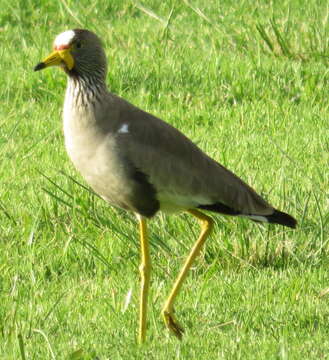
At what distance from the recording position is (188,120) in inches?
308

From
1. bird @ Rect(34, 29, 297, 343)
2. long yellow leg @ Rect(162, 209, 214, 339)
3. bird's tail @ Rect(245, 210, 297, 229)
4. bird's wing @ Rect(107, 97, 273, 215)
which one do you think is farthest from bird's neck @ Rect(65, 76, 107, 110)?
bird's tail @ Rect(245, 210, 297, 229)

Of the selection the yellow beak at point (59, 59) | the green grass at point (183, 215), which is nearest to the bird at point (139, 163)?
the yellow beak at point (59, 59)

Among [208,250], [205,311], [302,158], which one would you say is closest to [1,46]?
[302,158]

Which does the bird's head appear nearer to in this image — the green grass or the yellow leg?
the green grass

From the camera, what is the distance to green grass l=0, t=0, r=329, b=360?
500 cm

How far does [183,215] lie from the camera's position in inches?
238

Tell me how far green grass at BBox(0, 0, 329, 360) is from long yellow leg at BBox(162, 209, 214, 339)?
7 cm

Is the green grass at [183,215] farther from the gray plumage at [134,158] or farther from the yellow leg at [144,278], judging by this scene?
the gray plumage at [134,158]

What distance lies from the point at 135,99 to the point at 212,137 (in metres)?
→ 0.90

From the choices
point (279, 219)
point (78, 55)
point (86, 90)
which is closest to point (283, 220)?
point (279, 219)

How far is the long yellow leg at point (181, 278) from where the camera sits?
5.03 meters

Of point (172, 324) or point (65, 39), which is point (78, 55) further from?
point (172, 324)

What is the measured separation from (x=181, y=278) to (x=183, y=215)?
2.91ft

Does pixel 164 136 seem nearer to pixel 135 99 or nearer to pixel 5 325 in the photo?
pixel 5 325
